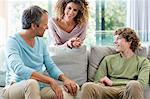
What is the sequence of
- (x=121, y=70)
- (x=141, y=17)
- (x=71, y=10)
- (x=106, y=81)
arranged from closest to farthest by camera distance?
(x=106, y=81) → (x=121, y=70) → (x=71, y=10) → (x=141, y=17)

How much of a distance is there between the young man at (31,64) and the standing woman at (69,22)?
573 millimetres

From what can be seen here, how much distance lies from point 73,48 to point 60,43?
26cm

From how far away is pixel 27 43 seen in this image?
7.65 feet

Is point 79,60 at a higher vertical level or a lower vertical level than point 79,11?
lower

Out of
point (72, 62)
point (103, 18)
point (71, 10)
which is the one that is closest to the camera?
point (72, 62)

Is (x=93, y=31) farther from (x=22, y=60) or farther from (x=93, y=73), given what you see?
(x=22, y=60)

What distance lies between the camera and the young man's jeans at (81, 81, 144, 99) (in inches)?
88.6

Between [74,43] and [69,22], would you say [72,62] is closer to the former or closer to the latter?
[74,43]

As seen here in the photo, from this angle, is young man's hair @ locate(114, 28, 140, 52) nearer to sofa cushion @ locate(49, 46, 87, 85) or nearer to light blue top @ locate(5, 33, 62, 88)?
sofa cushion @ locate(49, 46, 87, 85)

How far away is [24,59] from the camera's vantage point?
2.33 m

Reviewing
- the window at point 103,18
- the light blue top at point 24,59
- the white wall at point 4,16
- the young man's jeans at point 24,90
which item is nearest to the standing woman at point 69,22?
the light blue top at point 24,59

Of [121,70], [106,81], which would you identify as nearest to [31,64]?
[106,81]

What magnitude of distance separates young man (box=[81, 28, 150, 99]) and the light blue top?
0.42 meters

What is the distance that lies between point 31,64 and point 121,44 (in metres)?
0.87
